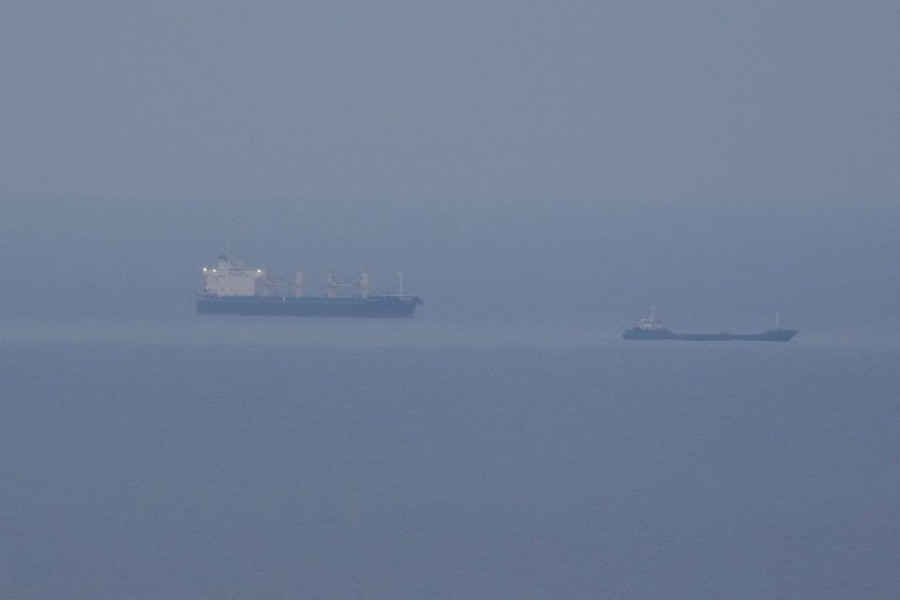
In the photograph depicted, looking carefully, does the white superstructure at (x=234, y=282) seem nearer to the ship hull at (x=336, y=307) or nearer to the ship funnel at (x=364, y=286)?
the ship hull at (x=336, y=307)

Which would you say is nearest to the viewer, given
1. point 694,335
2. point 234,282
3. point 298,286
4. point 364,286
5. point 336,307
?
point 694,335

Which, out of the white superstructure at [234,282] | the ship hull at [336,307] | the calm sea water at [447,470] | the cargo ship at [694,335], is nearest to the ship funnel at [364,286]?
the ship hull at [336,307]

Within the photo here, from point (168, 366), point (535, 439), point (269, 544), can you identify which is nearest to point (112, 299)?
point (168, 366)

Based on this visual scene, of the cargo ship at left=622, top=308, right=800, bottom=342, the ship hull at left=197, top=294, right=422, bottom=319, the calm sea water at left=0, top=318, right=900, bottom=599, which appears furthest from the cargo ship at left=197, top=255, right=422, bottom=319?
the cargo ship at left=622, top=308, right=800, bottom=342

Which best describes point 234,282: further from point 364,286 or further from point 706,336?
point 706,336

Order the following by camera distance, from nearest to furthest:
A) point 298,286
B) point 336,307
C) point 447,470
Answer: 1. point 447,470
2. point 336,307
3. point 298,286

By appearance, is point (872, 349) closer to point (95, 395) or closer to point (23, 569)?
point (95, 395)

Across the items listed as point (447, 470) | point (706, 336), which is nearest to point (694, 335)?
point (706, 336)

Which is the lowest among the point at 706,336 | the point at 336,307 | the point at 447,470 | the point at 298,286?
the point at 447,470
